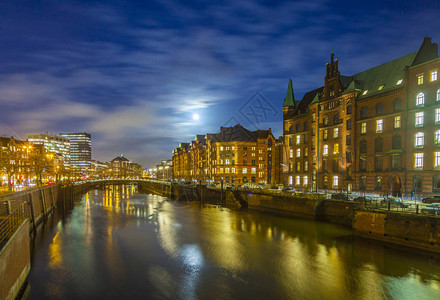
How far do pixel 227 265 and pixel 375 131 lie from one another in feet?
129

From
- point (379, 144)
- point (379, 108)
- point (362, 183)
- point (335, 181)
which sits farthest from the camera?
point (335, 181)

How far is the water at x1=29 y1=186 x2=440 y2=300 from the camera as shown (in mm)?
22406

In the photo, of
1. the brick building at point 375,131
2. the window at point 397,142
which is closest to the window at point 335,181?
the brick building at point 375,131

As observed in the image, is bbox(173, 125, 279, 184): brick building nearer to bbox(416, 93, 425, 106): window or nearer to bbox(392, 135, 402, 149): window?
bbox(392, 135, 402, 149): window

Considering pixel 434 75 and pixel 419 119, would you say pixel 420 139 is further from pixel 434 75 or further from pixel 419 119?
pixel 434 75

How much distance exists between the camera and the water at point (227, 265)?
22.4 meters

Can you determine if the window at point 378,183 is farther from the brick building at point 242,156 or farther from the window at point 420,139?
the brick building at point 242,156

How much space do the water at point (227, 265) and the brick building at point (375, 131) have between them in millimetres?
15822

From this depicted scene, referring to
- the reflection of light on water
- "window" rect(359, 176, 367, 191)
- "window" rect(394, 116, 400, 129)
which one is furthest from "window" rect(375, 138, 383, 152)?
the reflection of light on water

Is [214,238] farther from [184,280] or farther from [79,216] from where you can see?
[79,216]

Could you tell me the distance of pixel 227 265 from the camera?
92.4 feet

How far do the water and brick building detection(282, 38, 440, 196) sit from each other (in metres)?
15.8

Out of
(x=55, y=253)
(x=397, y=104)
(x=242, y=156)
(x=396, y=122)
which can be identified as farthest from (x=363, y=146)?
(x=242, y=156)

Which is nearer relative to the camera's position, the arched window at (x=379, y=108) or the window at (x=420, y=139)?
the window at (x=420, y=139)
